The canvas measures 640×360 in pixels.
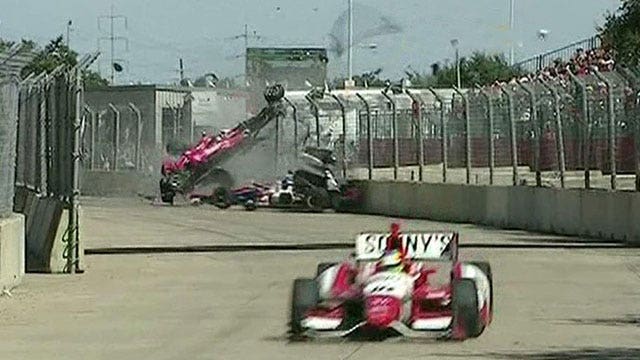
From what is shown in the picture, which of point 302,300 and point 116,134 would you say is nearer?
point 302,300

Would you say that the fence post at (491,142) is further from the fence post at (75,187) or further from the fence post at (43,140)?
the fence post at (75,187)

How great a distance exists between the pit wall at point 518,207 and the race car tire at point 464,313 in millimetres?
12701

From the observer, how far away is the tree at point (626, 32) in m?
34.4

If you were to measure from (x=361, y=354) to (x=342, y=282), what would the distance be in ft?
4.81

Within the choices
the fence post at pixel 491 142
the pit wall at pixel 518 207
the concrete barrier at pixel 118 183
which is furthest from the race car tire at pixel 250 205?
the concrete barrier at pixel 118 183

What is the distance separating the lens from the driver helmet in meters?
14.2

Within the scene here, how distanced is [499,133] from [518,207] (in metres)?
2.56

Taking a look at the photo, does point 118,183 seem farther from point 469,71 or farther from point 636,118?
point 469,71

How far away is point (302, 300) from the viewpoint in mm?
14422

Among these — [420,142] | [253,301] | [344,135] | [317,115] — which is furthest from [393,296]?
[317,115]

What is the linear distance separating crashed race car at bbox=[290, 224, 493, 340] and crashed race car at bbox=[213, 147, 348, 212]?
26.6 meters

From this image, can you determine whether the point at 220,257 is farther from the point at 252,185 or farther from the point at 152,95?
the point at 152,95

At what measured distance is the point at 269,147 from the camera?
148ft

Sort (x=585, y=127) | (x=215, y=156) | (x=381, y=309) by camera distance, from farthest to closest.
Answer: (x=215, y=156) → (x=585, y=127) → (x=381, y=309)
